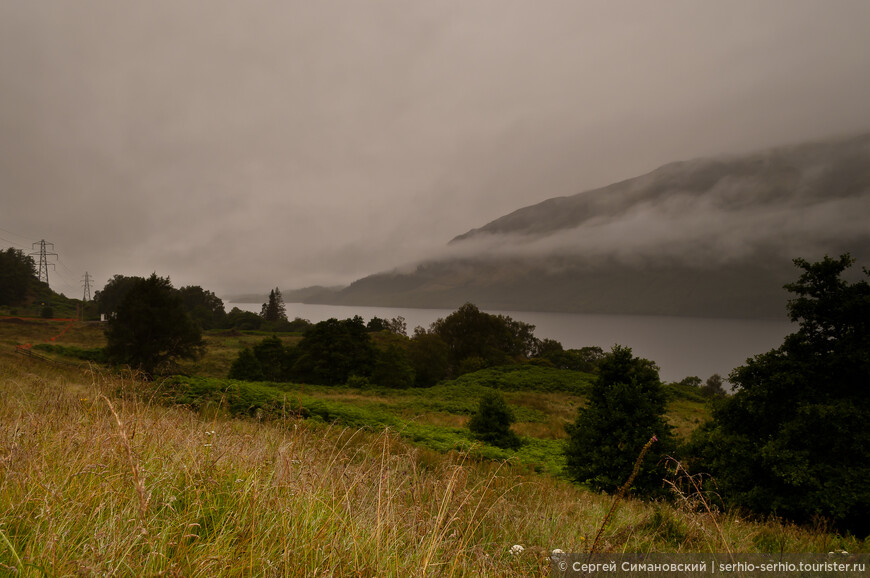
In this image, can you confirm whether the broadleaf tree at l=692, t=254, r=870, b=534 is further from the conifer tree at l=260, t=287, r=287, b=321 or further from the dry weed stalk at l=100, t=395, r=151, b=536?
the conifer tree at l=260, t=287, r=287, b=321

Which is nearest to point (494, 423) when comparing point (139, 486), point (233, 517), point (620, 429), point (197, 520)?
point (620, 429)

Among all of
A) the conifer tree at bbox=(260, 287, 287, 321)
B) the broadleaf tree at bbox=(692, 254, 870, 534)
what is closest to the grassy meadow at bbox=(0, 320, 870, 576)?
the broadleaf tree at bbox=(692, 254, 870, 534)

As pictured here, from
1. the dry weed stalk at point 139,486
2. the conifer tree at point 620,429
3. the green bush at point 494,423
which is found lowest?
the green bush at point 494,423

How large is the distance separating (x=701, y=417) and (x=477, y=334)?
144 feet

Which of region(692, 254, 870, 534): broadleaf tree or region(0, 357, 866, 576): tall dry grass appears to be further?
region(692, 254, 870, 534): broadleaf tree

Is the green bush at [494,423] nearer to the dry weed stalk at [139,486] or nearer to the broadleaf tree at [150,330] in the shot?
the dry weed stalk at [139,486]

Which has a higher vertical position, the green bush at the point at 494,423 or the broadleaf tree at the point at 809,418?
the broadleaf tree at the point at 809,418

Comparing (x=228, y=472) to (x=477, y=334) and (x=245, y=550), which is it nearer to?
(x=245, y=550)

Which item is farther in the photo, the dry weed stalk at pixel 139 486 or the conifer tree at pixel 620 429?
the conifer tree at pixel 620 429

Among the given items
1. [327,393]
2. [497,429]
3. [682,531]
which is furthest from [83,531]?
[327,393]

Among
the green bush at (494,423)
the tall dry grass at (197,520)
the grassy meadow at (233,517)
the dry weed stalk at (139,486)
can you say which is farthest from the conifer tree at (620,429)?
the dry weed stalk at (139,486)

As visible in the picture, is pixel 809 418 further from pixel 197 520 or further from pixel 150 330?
pixel 150 330

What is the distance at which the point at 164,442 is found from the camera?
152 inches

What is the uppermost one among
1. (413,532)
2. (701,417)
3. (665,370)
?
(413,532)
